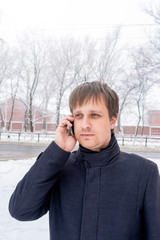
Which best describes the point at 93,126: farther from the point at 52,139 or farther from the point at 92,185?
the point at 52,139

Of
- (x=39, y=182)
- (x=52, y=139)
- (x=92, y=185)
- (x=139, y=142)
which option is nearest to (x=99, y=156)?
(x=92, y=185)

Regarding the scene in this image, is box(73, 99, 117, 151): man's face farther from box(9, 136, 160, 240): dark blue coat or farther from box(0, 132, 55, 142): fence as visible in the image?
box(0, 132, 55, 142): fence

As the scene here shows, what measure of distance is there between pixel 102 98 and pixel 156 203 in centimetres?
65

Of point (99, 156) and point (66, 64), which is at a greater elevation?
point (66, 64)

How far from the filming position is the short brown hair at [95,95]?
127 centimetres

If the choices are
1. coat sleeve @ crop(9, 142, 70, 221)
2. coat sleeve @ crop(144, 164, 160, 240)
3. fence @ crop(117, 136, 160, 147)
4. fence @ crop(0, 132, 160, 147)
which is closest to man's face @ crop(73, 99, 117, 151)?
coat sleeve @ crop(9, 142, 70, 221)

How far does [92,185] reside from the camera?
115cm

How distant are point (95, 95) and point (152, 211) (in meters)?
0.71

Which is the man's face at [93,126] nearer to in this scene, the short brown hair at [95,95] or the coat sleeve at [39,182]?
the short brown hair at [95,95]

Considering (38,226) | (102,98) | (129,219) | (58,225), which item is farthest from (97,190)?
(38,226)

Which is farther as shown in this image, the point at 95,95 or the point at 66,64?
the point at 66,64

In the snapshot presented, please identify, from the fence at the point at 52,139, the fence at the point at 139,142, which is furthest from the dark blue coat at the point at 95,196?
the fence at the point at 139,142

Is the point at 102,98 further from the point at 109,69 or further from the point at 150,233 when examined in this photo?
the point at 109,69

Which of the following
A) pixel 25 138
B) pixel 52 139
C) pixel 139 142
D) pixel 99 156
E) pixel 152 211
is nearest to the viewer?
pixel 152 211
